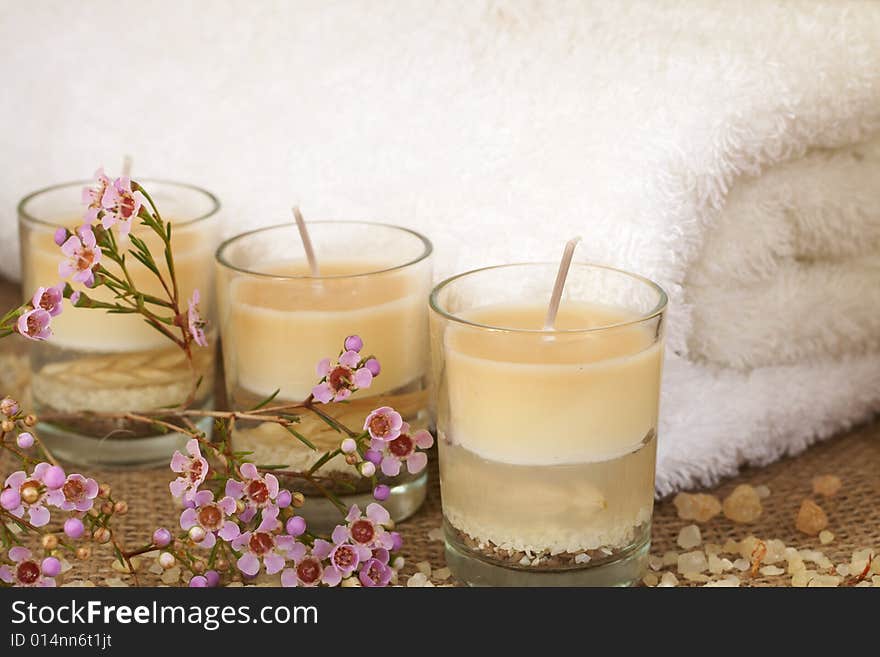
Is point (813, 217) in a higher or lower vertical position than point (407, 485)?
higher

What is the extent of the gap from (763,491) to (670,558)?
12 centimetres

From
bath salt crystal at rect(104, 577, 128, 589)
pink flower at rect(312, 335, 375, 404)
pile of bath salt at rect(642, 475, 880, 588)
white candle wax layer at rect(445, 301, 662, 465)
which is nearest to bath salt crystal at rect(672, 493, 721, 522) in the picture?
pile of bath salt at rect(642, 475, 880, 588)

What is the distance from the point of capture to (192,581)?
2.19 ft

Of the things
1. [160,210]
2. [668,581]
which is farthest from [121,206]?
[668,581]

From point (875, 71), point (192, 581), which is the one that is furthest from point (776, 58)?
point (192, 581)

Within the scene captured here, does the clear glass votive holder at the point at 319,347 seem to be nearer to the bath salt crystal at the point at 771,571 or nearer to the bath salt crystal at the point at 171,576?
the bath salt crystal at the point at 171,576

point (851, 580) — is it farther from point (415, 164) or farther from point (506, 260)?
point (415, 164)

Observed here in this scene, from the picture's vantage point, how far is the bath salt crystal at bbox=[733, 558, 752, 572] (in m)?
0.72

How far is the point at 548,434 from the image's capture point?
638mm

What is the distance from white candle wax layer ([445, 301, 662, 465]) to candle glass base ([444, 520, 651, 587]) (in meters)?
0.06

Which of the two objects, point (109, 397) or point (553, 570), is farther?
point (109, 397)

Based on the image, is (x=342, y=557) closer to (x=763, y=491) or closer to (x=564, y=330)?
(x=564, y=330)

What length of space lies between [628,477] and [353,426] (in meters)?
0.17

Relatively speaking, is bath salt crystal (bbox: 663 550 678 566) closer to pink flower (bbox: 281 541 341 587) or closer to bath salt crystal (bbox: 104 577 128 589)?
pink flower (bbox: 281 541 341 587)
